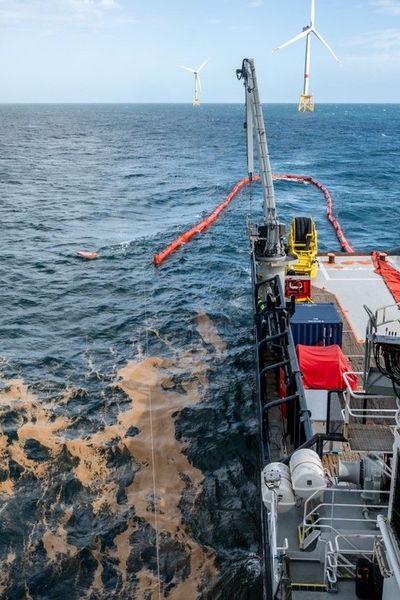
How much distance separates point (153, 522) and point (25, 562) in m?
5.26

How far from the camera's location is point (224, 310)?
46.5 m

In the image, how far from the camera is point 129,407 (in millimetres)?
31359

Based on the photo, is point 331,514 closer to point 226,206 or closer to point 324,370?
point 324,370

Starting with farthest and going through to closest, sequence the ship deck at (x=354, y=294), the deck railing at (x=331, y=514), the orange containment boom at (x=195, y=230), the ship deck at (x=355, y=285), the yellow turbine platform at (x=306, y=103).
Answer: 1. the yellow turbine platform at (x=306, y=103)
2. the orange containment boom at (x=195, y=230)
3. the ship deck at (x=355, y=285)
4. the ship deck at (x=354, y=294)
5. the deck railing at (x=331, y=514)

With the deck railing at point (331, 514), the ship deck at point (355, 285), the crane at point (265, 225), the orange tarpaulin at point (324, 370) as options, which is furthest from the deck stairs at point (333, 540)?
the crane at point (265, 225)

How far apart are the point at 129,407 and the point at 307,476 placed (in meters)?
18.0

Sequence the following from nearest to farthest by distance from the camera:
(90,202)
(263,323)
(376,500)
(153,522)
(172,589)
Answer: (376,500)
(172,589)
(153,522)
(263,323)
(90,202)

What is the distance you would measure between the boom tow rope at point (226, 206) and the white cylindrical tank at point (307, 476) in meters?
38.3

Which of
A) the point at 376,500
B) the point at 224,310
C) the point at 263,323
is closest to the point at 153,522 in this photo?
the point at 376,500

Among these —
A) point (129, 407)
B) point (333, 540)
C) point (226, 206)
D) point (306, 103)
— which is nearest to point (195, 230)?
point (226, 206)

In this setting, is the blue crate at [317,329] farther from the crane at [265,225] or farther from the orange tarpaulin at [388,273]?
the orange tarpaulin at [388,273]

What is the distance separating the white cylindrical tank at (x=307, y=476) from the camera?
1479 centimetres

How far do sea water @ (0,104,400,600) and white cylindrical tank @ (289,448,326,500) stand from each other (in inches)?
303

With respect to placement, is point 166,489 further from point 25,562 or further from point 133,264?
point 133,264
